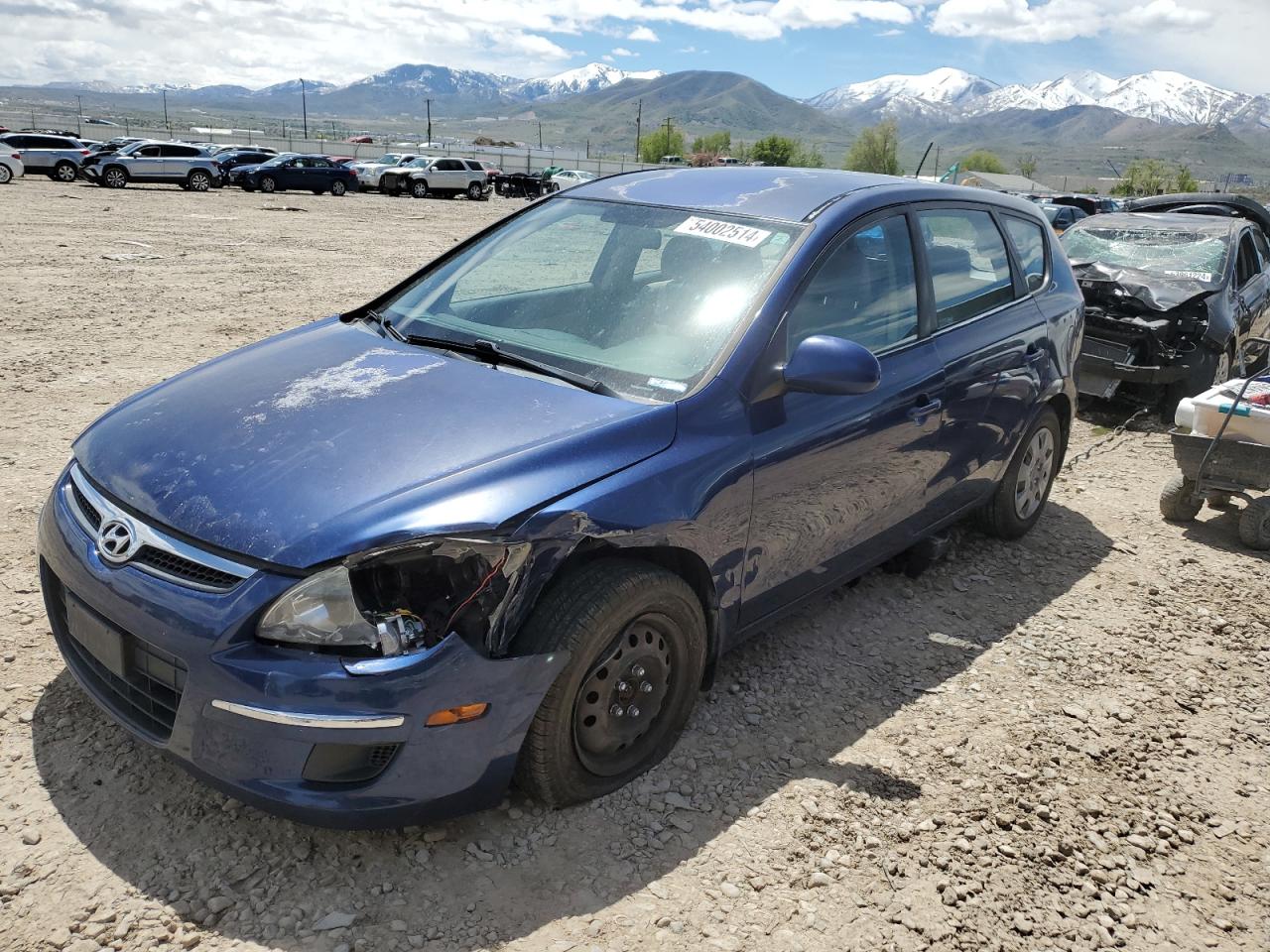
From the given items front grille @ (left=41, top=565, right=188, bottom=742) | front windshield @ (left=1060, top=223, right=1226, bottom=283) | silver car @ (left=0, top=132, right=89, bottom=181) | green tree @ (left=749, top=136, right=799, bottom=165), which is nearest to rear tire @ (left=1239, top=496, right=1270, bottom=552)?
front windshield @ (left=1060, top=223, right=1226, bottom=283)

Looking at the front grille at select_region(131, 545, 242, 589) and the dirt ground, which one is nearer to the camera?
the front grille at select_region(131, 545, 242, 589)

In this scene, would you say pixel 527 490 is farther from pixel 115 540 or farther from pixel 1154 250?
pixel 1154 250

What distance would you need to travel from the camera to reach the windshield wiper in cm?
357

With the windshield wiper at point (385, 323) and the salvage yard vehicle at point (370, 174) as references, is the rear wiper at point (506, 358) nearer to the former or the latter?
the windshield wiper at point (385, 323)

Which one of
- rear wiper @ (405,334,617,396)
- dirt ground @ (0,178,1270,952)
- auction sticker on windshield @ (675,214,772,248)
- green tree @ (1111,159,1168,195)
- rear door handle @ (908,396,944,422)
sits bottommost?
dirt ground @ (0,178,1270,952)

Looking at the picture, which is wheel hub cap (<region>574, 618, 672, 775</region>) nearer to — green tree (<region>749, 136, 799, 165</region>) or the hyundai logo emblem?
the hyundai logo emblem

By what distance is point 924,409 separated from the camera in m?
3.87

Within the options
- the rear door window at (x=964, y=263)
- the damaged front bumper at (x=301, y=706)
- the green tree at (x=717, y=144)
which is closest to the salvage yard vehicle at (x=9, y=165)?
the rear door window at (x=964, y=263)

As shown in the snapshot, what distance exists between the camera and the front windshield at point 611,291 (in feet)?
10.5

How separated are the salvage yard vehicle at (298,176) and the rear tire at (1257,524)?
108 ft

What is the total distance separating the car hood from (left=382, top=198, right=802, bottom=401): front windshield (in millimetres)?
237

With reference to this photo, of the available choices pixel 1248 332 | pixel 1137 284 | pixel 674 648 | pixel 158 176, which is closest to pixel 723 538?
pixel 674 648

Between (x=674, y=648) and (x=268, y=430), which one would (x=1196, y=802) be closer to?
(x=674, y=648)

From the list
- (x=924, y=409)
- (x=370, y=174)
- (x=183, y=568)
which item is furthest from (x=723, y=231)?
(x=370, y=174)
